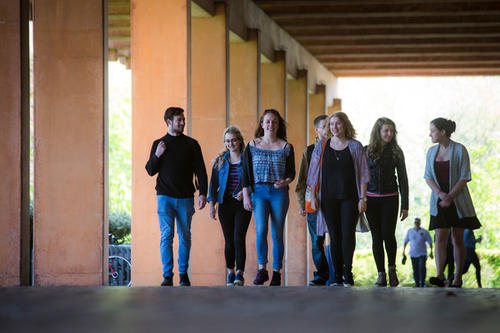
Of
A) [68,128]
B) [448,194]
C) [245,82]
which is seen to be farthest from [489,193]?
[448,194]

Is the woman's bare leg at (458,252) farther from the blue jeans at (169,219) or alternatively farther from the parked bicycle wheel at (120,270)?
the parked bicycle wheel at (120,270)

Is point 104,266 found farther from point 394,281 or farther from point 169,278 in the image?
point 394,281

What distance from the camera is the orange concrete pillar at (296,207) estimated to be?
2331cm

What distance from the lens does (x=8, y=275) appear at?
907cm

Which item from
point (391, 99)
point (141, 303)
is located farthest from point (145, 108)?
point (391, 99)

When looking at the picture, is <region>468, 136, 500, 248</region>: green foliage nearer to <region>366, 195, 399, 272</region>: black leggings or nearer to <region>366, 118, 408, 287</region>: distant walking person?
<region>366, 118, 408, 287</region>: distant walking person

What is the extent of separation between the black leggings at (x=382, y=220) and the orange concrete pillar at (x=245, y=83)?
27.6ft

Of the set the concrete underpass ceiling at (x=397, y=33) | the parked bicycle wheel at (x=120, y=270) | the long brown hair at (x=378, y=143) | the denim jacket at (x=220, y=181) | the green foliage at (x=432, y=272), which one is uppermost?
the concrete underpass ceiling at (x=397, y=33)

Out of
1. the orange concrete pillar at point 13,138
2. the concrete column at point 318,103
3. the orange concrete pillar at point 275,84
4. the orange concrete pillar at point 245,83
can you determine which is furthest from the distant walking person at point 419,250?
the orange concrete pillar at point 13,138

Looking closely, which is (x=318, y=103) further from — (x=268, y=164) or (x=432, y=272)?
(x=268, y=164)

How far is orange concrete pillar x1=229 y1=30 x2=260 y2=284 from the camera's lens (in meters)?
16.8

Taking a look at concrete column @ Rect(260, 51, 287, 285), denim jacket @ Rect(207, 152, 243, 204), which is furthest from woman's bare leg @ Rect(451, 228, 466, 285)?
concrete column @ Rect(260, 51, 287, 285)

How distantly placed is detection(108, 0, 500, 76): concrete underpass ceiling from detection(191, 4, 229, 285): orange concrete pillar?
11.9ft

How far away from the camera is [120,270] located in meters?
15.0
